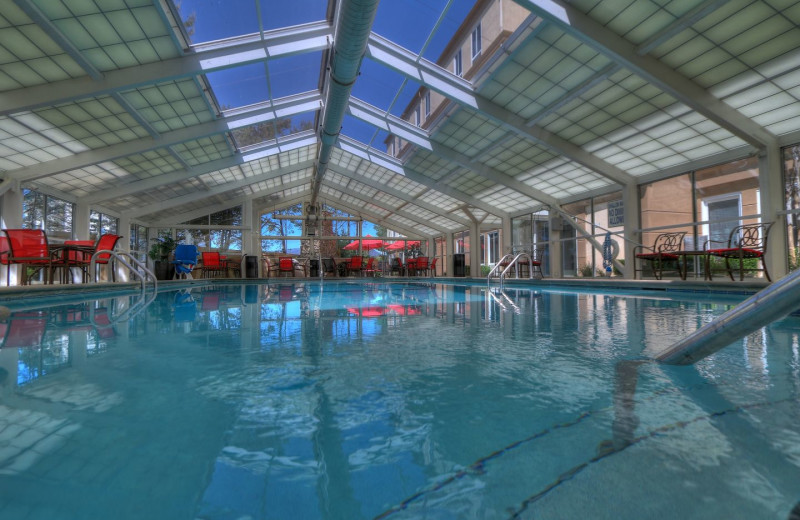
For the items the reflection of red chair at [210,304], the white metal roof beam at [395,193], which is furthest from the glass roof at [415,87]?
the reflection of red chair at [210,304]

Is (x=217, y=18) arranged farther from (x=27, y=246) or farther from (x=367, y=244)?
(x=367, y=244)

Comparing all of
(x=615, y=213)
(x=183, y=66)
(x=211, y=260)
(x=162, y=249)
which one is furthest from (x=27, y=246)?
(x=615, y=213)

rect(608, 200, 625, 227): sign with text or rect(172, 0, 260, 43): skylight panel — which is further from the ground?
rect(172, 0, 260, 43): skylight panel

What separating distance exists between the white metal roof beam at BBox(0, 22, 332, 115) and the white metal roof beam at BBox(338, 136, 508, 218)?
5189 millimetres

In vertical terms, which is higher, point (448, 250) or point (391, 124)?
point (391, 124)

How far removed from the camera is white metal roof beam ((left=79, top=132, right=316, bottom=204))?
11.5 m

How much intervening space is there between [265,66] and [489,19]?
4.73m

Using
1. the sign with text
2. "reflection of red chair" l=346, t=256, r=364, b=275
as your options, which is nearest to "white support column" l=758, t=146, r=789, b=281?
the sign with text

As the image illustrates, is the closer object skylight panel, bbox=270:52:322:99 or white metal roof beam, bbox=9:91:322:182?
skylight panel, bbox=270:52:322:99

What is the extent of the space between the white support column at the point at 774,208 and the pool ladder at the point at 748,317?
298 inches

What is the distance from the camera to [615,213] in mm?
11320

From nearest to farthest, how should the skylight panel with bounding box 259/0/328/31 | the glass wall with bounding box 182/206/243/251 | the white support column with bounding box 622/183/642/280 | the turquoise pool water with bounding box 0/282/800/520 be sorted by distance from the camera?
the turquoise pool water with bounding box 0/282/800/520 < the skylight panel with bounding box 259/0/328/31 < the white support column with bounding box 622/183/642/280 < the glass wall with bounding box 182/206/243/251

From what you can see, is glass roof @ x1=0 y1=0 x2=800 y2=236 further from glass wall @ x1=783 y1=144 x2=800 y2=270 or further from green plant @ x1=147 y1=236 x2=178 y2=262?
green plant @ x1=147 y1=236 x2=178 y2=262

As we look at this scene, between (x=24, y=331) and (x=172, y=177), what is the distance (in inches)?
429
